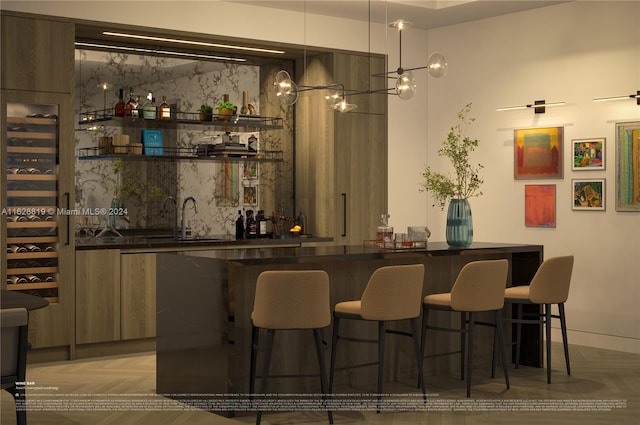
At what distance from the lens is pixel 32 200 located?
7199 millimetres

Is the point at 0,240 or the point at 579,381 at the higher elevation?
the point at 0,240

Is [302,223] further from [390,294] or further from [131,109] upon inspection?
[390,294]

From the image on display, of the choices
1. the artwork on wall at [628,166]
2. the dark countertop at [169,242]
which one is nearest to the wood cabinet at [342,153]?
the dark countertop at [169,242]

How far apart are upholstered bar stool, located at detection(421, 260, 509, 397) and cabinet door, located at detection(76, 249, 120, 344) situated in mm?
2749

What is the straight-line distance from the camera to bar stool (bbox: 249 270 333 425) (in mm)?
5133

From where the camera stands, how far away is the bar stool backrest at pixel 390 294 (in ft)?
18.0

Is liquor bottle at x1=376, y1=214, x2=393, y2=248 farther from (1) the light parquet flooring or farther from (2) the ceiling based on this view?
(2) the ceiling

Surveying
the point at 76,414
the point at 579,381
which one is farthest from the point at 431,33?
the point at 76,414

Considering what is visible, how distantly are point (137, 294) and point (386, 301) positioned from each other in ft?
9.50

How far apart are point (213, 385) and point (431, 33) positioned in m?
5.42

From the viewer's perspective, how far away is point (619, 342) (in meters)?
7.89

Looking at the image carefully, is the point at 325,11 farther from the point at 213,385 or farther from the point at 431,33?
the point at 213,385

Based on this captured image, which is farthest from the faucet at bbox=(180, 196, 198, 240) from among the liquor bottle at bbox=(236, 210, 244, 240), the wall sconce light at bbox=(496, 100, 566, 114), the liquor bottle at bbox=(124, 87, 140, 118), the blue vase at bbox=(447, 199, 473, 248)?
the wall sconce light at bbox=(496, 100, 566, 114)

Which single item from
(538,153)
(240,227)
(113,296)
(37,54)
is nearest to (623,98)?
(538,153)
